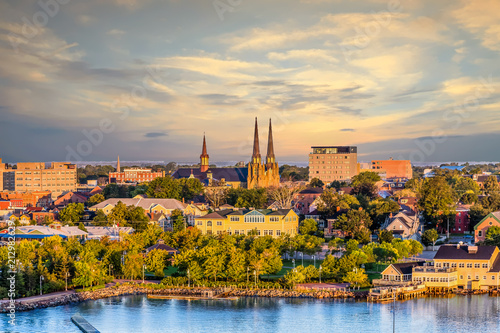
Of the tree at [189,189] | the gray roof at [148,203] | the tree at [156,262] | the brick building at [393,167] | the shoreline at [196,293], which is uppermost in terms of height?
the brick building at [393,167]

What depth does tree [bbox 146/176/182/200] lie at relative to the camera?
82.5 m

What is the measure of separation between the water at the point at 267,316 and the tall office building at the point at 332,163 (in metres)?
113

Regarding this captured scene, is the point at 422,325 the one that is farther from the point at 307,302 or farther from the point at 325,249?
the point at 325,249

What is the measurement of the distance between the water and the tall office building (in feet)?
371

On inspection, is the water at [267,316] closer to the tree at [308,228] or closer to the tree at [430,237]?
the tree at [430,237]

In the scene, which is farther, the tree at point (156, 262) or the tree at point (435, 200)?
the tree at point (435, 200)

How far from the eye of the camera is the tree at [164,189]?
82456mm

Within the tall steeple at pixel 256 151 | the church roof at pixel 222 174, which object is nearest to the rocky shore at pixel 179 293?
the tall steeple at pixel 256 151

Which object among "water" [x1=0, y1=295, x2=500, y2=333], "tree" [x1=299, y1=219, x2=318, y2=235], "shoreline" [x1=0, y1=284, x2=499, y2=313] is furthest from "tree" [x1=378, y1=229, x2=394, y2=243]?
"water" [x1=0, y1=295, x2=500, y2=333]

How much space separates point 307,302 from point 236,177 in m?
85.3

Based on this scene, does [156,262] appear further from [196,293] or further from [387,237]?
[387,237]

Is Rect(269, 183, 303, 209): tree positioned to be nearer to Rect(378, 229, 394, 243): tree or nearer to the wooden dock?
Rect(378, 229, 394, 243): tree

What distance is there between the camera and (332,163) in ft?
500

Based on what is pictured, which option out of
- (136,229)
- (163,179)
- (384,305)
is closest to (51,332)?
(384,305)
